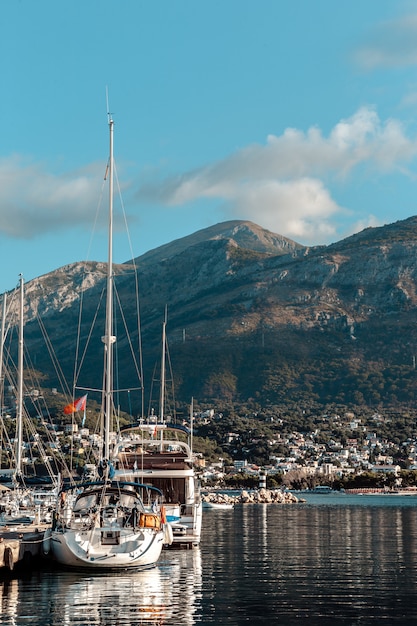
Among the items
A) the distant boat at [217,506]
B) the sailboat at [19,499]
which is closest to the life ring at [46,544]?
the sailboat at [19,499]

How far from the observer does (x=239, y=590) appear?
3312 centimetres

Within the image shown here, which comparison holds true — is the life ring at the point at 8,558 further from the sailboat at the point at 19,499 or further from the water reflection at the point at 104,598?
the sailboat at the point at 19,499

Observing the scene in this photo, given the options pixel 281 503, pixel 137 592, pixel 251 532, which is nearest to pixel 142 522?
pixel 137 592

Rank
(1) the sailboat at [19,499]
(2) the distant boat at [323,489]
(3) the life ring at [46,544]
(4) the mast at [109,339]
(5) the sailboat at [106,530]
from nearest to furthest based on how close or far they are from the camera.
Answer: (5) the sailboat at [106,530] → (3) the life ring at [46,544] → (4) the mast at [109,339] → (1) the sailboat at [19,499] → (2) the distant boat at [323,489]

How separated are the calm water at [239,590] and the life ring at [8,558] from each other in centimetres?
63

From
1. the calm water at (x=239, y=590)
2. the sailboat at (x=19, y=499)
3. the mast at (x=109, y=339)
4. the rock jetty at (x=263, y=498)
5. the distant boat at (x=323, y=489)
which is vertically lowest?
the distant boat at (x=323, y=489)

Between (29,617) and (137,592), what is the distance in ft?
17.0

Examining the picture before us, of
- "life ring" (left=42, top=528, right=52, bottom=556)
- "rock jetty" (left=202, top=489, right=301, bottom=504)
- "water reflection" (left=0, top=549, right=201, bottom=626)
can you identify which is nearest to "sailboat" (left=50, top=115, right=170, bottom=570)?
"life ring" (left=42, top=528, right=52, bottom=556)

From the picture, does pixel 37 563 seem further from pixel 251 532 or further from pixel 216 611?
pixel 251 532

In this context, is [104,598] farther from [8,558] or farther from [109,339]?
[109,339]

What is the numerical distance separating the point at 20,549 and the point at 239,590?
8.98 meters

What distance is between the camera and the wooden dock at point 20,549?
119ft

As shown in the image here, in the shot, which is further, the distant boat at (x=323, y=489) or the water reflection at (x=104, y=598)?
the distant boat at (x=323, y=489)

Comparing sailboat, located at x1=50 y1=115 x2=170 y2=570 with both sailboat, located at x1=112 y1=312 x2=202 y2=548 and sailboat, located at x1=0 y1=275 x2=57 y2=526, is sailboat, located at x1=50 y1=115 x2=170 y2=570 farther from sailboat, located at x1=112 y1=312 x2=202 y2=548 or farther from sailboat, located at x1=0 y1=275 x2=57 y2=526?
sailboat, located at x1=0 y1=275 x2=57 y2=526
